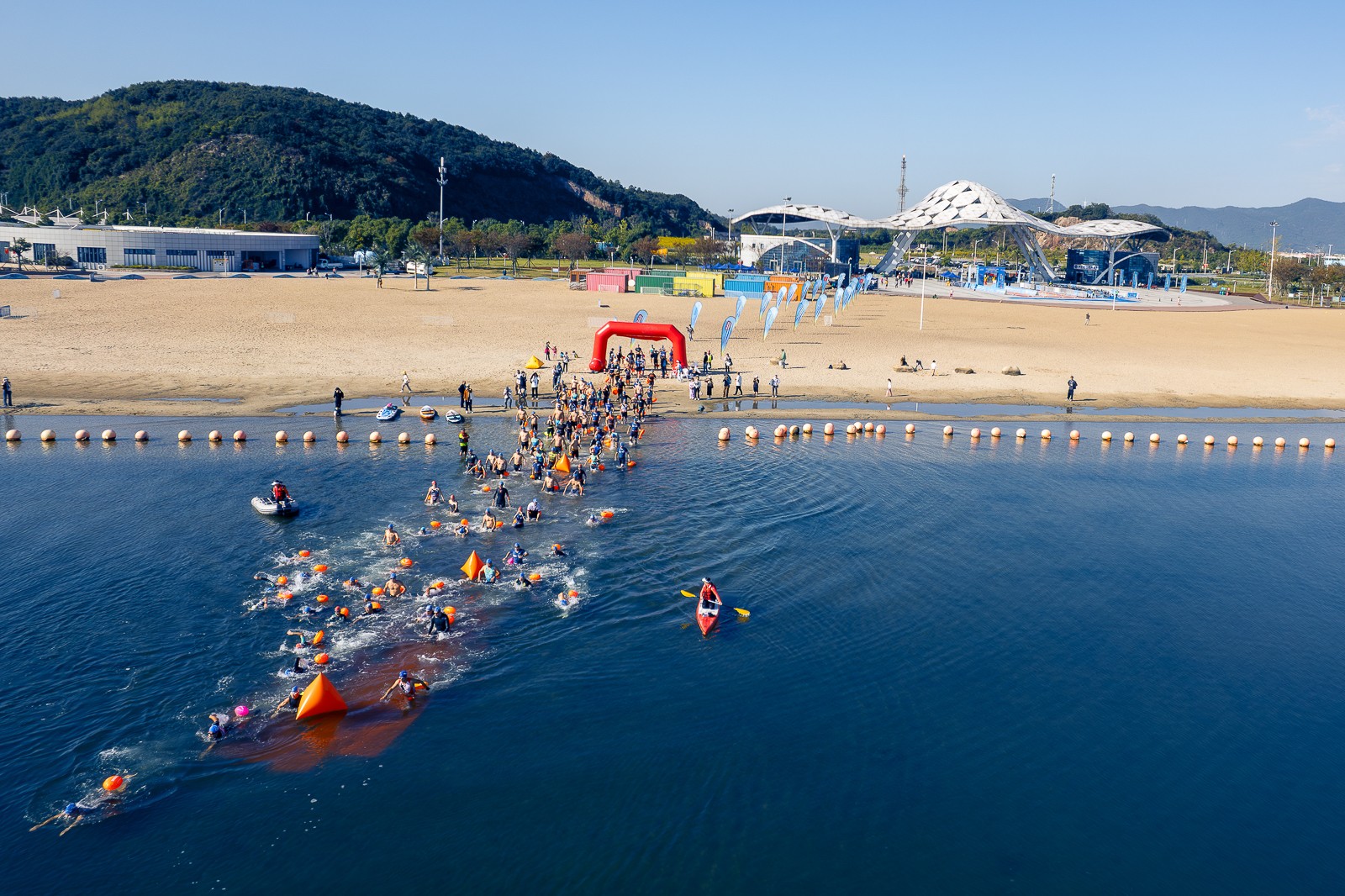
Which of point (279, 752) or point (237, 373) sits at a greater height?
point (237, 373)

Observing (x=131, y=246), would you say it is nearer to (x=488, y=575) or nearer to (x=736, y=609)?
(x=488, y=575)

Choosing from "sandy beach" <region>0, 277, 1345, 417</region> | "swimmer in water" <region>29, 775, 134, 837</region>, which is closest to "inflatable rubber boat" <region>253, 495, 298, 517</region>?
"swimmer in water" <region>29, 775, 134, 837</region>

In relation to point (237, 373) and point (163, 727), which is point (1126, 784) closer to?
point (163, 727)

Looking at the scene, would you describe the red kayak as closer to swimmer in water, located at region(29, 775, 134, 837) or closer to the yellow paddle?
the yellow paddle

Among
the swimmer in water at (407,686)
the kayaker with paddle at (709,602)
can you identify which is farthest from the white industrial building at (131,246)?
the swimmer in water at (407,686)

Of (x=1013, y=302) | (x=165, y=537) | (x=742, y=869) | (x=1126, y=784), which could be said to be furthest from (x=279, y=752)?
(x=1013, y=302)

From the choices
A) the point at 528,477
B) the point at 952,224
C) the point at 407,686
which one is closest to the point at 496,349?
the point at 528,477

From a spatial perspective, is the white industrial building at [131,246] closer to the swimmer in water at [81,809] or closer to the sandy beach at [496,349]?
the sandy beach at [496,349]

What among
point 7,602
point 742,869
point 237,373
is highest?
point 237,373
